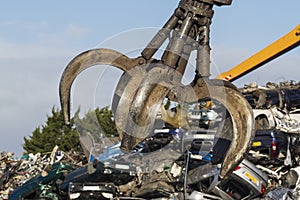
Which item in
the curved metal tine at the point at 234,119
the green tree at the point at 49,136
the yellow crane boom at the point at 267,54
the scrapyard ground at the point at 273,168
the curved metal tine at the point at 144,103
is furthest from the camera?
the green tree at the point at 49,136

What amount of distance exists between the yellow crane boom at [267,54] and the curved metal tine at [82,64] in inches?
430

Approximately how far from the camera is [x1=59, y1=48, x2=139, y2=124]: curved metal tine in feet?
21.9

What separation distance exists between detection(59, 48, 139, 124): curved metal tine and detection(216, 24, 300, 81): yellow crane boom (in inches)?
430

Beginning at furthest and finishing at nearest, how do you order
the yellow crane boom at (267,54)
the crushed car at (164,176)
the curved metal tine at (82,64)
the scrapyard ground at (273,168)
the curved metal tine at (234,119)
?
1. the yellow crane boom at (267,54)
2. the scrapyard ground at (273,168)
3. the crushed car at (164,176)
4. the curved metal tine at (82,64)
5. the curved metal tine at (234,119)

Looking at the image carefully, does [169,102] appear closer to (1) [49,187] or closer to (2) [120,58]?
(2) [120,58]

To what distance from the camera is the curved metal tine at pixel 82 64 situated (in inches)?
263

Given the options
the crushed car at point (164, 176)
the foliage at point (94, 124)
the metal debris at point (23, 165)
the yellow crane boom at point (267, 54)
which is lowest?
the crushed car at point (164, 176)

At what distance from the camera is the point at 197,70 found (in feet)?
21.8

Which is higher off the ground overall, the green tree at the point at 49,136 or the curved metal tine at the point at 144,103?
the green tree at the point at 49,136

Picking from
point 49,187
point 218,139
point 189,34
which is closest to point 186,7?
point 189,34

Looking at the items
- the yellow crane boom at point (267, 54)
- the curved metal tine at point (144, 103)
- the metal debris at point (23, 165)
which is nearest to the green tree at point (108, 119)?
the curved metal tine at point (144, 103)

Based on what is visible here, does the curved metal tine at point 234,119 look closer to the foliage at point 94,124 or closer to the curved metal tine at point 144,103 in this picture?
the curved metal tine at point 144,103

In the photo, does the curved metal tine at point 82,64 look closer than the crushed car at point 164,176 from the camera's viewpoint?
Yes

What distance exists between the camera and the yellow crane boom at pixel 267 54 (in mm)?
17369
